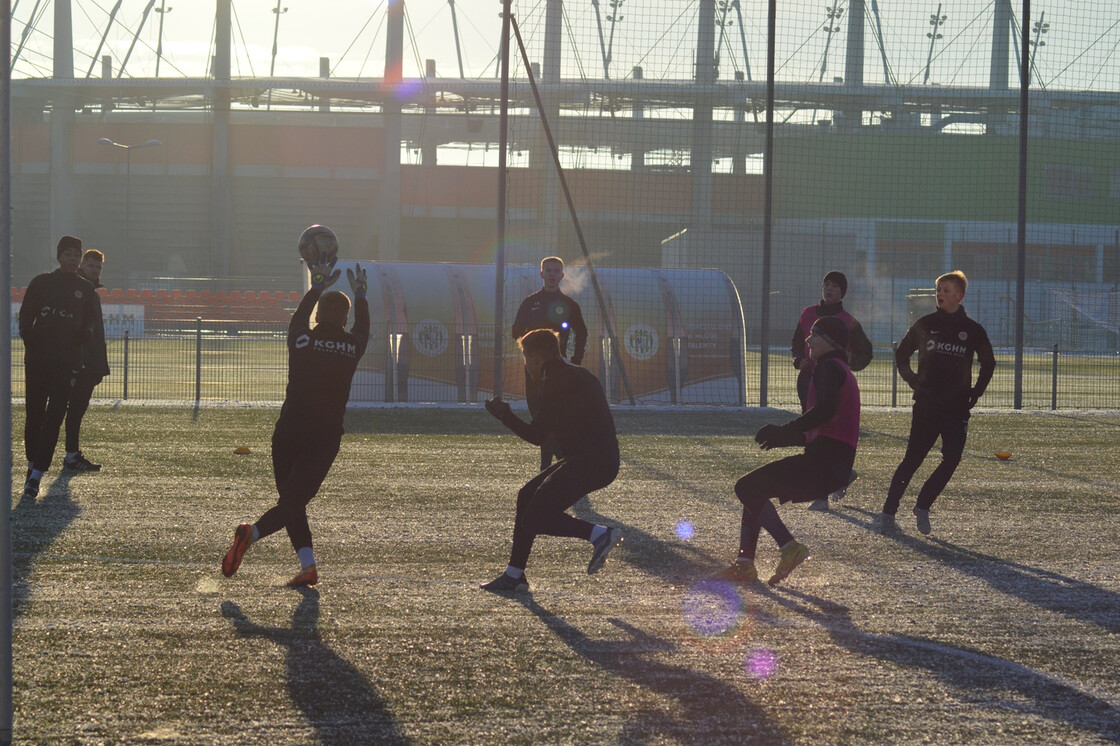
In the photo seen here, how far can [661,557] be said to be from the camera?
7.46 meters

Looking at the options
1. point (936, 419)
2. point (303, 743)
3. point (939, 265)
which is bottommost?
point (303, 743)

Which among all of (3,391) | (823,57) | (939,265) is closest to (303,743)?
(3,391)

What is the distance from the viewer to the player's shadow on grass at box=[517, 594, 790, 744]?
4211mm

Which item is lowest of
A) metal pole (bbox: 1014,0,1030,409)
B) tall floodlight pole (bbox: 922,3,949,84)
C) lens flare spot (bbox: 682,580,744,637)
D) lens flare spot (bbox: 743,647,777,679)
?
lens flare spot (bbox: 743,647,777,679)

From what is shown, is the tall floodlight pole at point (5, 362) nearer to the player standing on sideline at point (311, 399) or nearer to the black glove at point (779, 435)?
the player standing on sideline at point (311, 399)

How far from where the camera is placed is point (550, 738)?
4129 millimetres

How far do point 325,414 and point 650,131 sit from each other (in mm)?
17565

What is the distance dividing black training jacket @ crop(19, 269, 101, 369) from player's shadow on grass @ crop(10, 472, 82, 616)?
1042 millimetres

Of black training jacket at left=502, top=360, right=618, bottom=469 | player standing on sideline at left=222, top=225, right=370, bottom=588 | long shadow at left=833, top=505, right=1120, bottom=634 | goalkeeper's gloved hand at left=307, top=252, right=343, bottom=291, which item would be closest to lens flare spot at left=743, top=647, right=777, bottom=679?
black training jacket at left=502, top=360, right=618, bottom=469

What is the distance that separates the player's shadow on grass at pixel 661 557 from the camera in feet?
23.0

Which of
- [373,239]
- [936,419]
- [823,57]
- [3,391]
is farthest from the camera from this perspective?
[373,239]

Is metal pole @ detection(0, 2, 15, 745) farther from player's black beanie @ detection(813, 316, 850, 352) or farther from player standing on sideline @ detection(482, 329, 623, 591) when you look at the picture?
player's black beanie @ detection(813, 316, 850, 352)

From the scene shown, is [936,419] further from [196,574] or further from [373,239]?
[373,239]

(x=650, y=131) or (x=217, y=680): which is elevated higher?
(x=650, y=131)
